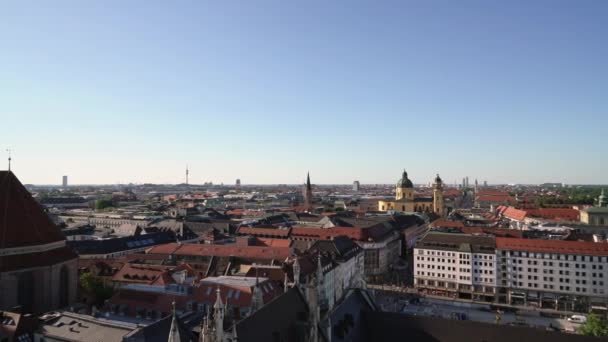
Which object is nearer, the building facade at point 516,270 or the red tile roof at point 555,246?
the building facade at point 516,270

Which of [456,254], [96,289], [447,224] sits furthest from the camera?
[447,224]

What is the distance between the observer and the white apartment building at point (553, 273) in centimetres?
7212

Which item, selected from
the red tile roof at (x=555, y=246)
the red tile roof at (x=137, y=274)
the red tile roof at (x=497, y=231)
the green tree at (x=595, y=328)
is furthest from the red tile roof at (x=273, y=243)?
the green tree at (x=595, y=328)

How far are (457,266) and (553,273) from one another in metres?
14.5

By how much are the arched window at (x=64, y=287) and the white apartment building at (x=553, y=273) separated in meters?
63.1

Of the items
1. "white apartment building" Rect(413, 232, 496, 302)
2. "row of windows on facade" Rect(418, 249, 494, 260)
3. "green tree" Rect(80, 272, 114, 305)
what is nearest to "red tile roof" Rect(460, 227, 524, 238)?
"white apartment building" Rect(413, 232, 496, 302)

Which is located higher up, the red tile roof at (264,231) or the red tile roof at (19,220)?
the red tile roof at (19,220)

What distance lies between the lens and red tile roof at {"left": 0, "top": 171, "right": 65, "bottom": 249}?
48.4 m

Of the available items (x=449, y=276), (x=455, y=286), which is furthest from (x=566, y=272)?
(x=449, y=276)

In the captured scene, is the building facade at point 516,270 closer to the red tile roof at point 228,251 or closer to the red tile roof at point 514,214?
the red tile roof at point 228,251

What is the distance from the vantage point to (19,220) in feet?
163

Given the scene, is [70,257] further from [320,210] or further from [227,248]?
[320,210]

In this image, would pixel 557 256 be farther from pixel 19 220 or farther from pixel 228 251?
pixel 19 220

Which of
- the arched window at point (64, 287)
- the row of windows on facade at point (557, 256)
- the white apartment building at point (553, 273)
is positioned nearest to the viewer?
the arched window at point (64, 287)
